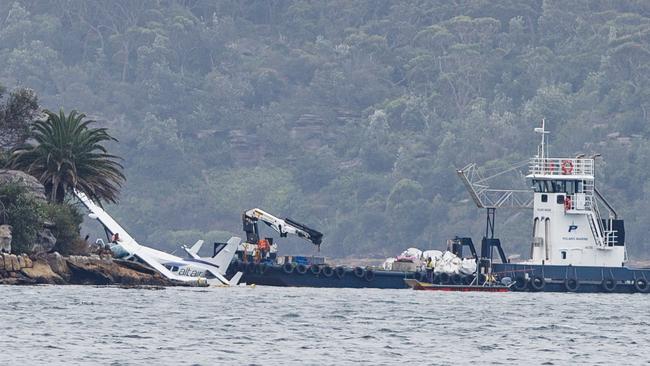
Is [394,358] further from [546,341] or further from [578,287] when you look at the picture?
[578,287]

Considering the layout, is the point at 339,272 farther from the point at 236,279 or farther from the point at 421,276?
the point at 236,279

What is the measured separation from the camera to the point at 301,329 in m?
75.6

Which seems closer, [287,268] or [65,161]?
[65,161]

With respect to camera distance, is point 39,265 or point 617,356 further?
point 39,265

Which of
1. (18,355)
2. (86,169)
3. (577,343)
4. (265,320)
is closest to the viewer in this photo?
(18,355)

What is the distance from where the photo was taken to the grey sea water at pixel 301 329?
6438cm

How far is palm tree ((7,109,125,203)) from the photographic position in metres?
107

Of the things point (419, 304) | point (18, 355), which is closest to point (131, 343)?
point (18, 355)


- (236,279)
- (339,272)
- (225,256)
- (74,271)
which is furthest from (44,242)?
(339,272)

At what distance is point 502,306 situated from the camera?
3799 inches

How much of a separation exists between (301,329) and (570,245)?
43301 millimetres

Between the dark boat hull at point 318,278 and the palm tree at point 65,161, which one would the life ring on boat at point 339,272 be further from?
the palm tree at point 65,161

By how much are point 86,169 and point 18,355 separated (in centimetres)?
4758

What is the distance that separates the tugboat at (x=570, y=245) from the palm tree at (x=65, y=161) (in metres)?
24.6
